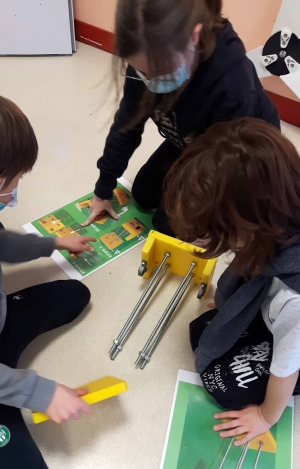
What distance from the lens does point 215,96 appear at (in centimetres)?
74

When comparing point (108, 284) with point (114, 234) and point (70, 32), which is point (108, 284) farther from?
point (70, 32)

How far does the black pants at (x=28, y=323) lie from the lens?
68cm

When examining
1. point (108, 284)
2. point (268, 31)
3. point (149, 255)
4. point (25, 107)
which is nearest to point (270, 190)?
point (149, 255)

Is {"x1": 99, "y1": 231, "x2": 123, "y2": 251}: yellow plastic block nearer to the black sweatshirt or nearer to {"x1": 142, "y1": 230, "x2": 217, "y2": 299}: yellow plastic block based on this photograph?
{"x1": 142, "y1": 230, "x2": 217, "y2": 299}: yellow plastic block

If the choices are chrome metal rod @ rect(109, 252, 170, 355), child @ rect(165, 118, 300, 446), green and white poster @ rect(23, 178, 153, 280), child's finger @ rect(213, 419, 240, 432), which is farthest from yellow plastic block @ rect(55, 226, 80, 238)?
child's finger @ rect(213, 419, 240, 432)

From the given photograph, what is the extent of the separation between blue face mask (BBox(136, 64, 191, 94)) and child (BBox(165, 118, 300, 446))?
0.14 m

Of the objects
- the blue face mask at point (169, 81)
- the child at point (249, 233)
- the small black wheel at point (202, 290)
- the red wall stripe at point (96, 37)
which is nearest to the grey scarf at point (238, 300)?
the child at point (249, 233)

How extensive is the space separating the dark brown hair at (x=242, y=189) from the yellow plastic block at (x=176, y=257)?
1.09 feet

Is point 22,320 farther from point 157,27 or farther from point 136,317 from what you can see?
point 157,27

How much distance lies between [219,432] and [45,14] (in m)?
1.59

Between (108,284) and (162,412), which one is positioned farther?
(108,284)

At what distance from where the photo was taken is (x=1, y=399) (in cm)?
66

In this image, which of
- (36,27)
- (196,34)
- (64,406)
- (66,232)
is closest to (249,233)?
(196,34)

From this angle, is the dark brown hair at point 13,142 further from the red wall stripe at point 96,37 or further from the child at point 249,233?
the red wall stripe at point 96,37
